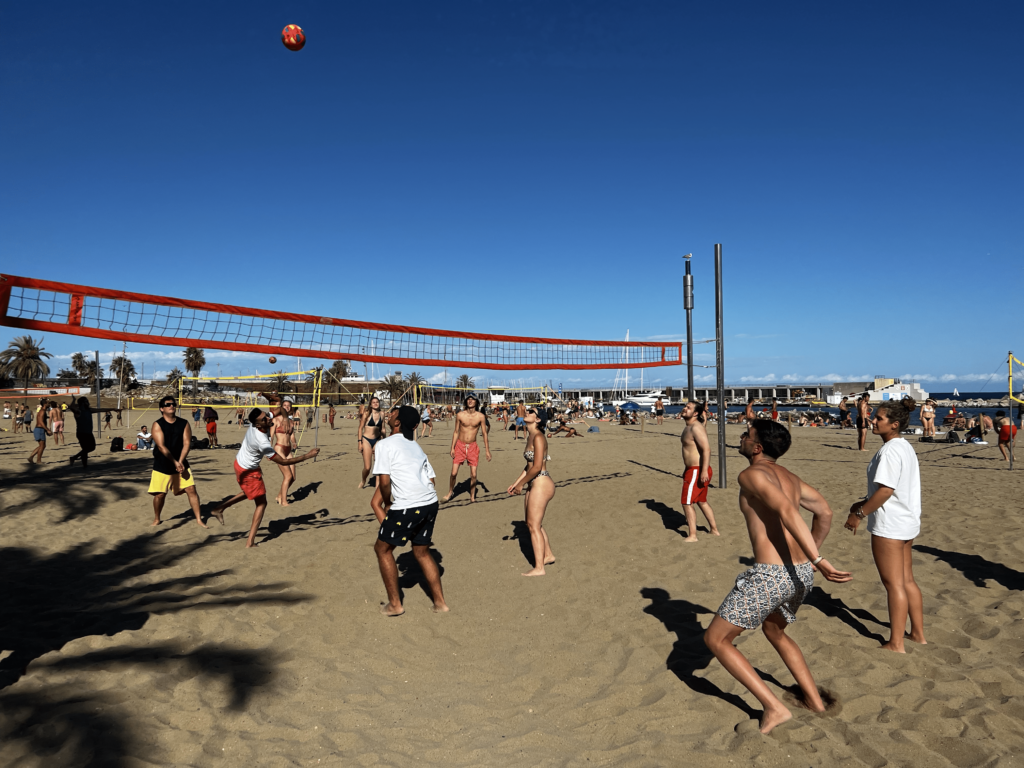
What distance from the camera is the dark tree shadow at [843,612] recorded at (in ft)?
12.5

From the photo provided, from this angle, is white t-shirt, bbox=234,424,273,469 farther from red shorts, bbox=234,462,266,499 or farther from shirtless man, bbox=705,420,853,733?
shirtless man, bbox=705,420,853,733

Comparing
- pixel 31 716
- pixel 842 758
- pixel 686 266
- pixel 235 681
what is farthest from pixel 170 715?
pixel 686 266

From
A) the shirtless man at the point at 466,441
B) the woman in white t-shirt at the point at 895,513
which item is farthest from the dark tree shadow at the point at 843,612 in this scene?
the shirtless man at the point at 466,441

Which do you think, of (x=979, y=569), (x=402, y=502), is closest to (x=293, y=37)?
(x=402, y=502)

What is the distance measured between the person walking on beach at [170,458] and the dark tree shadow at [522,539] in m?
3.69

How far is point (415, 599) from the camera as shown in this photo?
15.6ft

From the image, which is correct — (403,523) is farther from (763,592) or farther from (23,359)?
(23,359)

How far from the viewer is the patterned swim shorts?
264cm

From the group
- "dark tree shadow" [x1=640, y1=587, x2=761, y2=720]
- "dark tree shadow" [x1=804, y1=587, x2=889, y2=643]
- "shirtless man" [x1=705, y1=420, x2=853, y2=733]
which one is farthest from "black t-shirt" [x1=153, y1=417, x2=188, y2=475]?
"dark tree shadow" [x1=804, y1=587, x2=889, y2=643]

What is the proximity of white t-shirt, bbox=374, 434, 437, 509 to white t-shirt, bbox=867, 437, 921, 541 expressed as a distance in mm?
2840

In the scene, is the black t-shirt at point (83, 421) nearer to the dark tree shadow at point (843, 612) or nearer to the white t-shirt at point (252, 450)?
the white t-shirt at point (252, 450)

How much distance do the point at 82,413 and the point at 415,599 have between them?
9.20 metres

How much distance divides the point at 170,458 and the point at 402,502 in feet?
13.5

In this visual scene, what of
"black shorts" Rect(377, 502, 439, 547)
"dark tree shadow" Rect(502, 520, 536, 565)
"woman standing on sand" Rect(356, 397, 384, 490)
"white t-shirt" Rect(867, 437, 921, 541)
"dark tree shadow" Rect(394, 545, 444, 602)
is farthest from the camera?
"woman standing on sand" Rect(356, 397, 384, 490)
